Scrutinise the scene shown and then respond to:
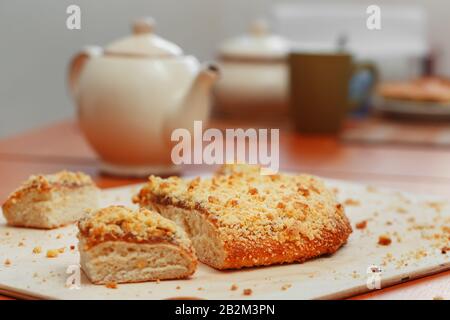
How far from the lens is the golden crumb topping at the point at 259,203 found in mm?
1029

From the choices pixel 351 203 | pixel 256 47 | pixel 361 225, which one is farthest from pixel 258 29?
pixel 361 225

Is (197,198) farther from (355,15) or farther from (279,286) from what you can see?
(355,15)

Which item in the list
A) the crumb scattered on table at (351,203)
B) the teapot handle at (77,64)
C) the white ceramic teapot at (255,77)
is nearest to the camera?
the crumb scattered on table at (351,203)

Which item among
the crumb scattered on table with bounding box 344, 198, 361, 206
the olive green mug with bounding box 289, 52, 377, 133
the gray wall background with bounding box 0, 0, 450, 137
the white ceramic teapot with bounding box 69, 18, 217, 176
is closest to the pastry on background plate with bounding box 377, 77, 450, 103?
the olive green mug with bounding box 289, 52, 377, 133

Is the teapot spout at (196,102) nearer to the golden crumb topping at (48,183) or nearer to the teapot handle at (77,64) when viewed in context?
the teapot handle at (77,64)

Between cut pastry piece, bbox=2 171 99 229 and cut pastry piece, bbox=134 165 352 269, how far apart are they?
112 millimetres

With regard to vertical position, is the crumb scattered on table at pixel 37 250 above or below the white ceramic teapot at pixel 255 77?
below

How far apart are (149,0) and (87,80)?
1.41 meters

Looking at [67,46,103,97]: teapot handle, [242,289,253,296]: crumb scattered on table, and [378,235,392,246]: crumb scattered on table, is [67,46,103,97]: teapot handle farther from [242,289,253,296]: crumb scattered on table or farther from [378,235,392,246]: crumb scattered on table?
[242,289,253,296]: crumb scattered on table

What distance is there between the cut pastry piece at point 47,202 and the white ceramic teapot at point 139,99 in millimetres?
328

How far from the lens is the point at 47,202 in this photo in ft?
3.90

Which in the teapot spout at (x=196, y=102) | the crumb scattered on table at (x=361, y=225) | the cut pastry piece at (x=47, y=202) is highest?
the teapot spout at (x=196, y=102)

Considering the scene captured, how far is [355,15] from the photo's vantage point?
11.1 ft

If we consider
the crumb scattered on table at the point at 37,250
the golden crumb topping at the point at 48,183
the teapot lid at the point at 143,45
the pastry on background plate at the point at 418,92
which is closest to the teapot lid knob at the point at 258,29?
the pastry on background plate at the point at 418,92
